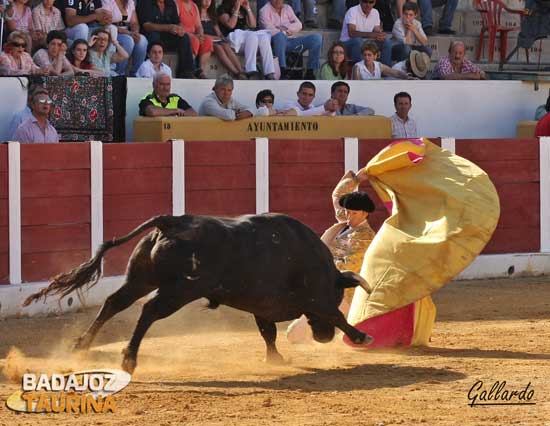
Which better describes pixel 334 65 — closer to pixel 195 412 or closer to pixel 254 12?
pixel 254 12

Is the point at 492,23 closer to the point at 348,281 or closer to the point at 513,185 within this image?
the point at 513,185

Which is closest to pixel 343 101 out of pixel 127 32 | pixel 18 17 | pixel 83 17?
pixel 127 32

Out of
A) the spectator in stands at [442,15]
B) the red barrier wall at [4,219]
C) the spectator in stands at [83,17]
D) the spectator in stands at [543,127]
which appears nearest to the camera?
the red barrier wall at [4,219]

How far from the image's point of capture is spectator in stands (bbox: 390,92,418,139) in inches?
447

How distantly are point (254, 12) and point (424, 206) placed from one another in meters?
5.71

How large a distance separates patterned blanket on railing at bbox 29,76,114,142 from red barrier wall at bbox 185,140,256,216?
802 millimetres

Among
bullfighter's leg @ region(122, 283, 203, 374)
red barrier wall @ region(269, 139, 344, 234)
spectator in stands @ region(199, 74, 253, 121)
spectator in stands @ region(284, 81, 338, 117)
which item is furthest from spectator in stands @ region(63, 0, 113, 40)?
bullfighter's leg @ region(122, 283, 203, 374)

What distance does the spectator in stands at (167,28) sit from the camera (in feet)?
36.7

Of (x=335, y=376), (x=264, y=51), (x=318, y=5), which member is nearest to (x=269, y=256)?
(x=335, y=376)

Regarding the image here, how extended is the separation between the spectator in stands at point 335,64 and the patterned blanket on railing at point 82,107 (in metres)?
2.56

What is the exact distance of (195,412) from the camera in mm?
5258

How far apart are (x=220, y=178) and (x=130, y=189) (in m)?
0.77

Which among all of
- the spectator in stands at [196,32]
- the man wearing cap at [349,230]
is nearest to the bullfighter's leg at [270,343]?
the man wearing cap at [349,230]

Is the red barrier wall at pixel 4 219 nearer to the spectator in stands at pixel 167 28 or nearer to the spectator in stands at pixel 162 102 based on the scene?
the spectator in stands at pixel 162 102
